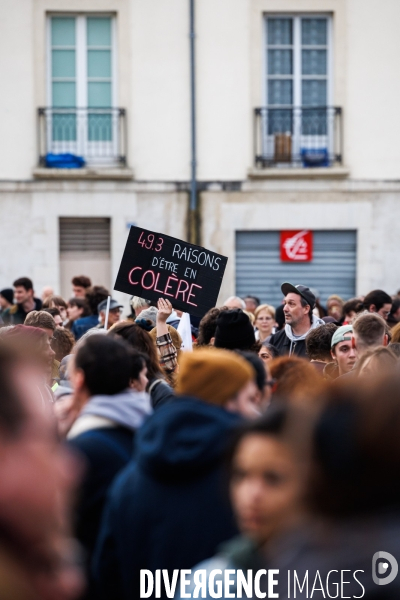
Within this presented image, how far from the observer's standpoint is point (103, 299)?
11.0 meters

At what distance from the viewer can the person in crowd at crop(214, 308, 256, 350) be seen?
5680 millimetres

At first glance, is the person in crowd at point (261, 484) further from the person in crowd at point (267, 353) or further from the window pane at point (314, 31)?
the window pane at point (314, 31)

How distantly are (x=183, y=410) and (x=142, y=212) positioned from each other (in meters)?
14.5

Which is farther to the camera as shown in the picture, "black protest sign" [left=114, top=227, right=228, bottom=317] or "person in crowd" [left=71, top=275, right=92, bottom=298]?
"person in crowd" [left=71, top=275, right=92, bottom=298]

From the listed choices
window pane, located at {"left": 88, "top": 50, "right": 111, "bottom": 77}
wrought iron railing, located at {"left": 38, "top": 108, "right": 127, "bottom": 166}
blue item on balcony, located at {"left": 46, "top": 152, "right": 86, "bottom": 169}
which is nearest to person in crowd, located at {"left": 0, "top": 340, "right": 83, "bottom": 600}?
blue item on balcony, located at {"left": 46, "top": 152, "right": 86, "bottom": 169}

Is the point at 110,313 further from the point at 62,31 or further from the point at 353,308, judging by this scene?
the point at 62,31

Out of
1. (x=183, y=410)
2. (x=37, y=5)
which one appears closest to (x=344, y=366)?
(x=183, y=410)

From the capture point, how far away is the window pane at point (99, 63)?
17266 millimetres

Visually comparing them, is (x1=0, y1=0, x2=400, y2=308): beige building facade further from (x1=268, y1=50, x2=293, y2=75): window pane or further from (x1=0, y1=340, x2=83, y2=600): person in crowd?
(x1=0, y1=340, x2=83, y2=600): person in crowd

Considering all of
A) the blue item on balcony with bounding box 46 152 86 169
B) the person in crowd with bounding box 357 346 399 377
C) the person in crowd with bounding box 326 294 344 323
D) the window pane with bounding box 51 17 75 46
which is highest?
the window pane with bounding box 51 17 75 46

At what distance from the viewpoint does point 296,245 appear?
17.3 metres

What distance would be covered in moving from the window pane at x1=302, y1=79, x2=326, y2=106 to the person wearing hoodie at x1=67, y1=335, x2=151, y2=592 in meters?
14.6

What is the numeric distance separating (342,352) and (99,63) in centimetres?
1237

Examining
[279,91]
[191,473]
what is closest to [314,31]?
[279,91]
